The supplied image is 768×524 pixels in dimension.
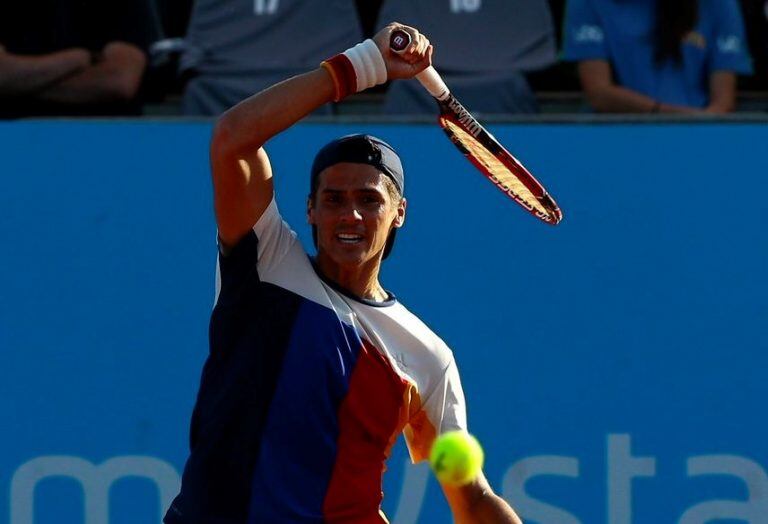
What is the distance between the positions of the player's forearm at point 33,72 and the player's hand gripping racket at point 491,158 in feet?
7.29

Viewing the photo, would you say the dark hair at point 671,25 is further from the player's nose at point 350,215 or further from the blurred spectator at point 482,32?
the player's nose at point 350,215

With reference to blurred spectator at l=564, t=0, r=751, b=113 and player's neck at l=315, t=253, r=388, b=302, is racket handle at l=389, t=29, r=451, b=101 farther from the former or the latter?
blurred spectator at l=564, t=0, r=751, b=113

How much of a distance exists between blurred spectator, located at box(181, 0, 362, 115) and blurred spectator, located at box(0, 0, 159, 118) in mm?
229

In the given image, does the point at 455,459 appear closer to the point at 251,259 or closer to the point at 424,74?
the point at 251,259

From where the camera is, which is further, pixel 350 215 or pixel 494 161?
pixel 494 161

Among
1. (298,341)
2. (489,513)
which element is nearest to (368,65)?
(298,341)

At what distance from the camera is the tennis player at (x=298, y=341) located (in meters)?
3.47

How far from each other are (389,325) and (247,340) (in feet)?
1.24

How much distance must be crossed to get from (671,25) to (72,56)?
2.28m

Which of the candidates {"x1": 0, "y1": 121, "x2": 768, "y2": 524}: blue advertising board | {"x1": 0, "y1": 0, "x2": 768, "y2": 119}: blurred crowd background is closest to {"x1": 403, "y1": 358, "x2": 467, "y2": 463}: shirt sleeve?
{"x1": 0, "y1": 121, "x2": 768, "y2": 524}: blue advertising board

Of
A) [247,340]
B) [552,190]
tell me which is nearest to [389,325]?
[247,340]

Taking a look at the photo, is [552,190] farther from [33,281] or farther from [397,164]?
[33,281]

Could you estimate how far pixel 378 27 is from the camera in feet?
19.6

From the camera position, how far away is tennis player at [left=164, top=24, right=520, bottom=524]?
137 inches
